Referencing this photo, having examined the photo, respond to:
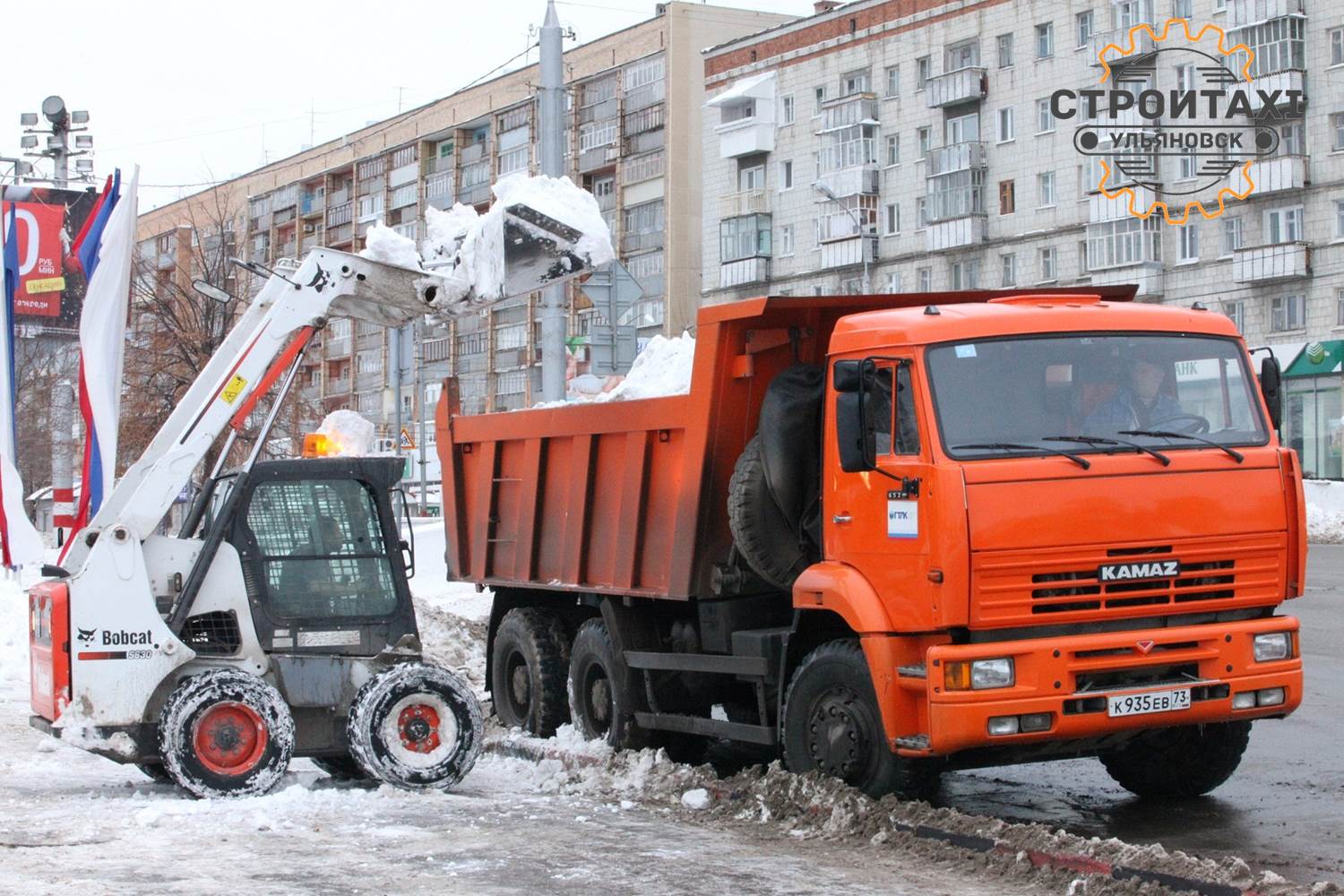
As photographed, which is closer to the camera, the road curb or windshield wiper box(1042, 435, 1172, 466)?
the road curb

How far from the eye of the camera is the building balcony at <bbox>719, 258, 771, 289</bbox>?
5906 centimetres

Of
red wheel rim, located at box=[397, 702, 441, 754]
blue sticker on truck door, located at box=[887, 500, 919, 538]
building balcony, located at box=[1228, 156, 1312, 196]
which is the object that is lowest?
red wheel rim, located at box=[397, 702, 441, 754]

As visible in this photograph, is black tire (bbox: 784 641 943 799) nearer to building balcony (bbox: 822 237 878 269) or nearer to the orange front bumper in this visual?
the orange front bumper

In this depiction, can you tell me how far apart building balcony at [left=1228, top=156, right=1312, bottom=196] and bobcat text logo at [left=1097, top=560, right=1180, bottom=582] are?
37.6m

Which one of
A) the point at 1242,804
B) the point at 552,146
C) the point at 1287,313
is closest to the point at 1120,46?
the point at 1287,313

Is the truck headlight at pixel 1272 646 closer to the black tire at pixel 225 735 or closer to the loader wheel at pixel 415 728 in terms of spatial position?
the loader wheel at pixel 415 728

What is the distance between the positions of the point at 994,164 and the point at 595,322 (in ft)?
119

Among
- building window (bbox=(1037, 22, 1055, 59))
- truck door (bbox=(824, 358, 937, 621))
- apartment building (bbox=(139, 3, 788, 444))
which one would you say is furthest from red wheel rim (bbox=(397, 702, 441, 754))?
building window (bbox=(1037, 22, 1055, 59))

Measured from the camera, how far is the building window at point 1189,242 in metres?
46.6

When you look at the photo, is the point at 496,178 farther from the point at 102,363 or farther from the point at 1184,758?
the point at 1184,758

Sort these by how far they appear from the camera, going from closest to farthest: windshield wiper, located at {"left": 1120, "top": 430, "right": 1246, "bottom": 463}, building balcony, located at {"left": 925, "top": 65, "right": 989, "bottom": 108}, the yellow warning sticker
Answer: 1. windshield wiper, located at {"left": 1120, "top": 430, "right": 1246, "bottom": 463}
2. the yellow warning sticker
3. building balcony, located at {"left": 925, "top": 65, "right": 989, "bottom": 108}

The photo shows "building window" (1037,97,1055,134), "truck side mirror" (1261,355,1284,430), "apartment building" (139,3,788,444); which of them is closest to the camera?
"truck side mirror" (1261,355,1284,430)

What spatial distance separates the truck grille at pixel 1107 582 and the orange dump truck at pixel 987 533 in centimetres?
1

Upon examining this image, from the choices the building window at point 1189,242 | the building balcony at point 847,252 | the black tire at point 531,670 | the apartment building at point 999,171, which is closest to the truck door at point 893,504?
the black tire at point 531,670
